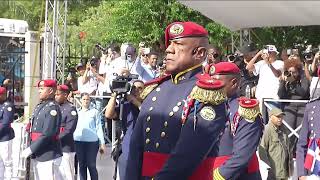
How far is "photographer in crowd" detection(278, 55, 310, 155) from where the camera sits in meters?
11.2

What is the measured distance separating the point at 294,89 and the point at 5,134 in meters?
4.61

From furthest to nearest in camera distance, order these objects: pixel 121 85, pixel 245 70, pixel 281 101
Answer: pixel 245 70 → pixel 281 101 → pixel 121 85

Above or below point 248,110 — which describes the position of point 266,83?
below

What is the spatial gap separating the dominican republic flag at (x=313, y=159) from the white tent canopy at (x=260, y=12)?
5.68 meters

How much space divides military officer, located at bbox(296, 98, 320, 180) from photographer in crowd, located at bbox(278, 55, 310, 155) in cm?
486

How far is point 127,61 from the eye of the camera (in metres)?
11.2

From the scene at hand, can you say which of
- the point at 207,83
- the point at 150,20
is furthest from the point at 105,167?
the point at 207,83

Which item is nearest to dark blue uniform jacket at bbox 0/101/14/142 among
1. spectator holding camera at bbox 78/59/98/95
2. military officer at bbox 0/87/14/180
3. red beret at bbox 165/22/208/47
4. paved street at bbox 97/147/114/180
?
military officer at bbox 0/87/14/180

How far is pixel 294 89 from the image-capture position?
11.3m

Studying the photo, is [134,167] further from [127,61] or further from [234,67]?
[127,61]

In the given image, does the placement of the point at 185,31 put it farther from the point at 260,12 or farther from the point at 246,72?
the point at 260,12

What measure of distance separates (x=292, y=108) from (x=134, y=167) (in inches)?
290

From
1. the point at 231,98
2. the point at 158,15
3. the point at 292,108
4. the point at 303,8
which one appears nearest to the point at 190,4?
the point at 303,8

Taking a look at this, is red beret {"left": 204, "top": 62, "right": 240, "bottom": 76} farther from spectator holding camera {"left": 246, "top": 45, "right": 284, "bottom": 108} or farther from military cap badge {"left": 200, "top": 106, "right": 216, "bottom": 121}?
spectator holding camera {"left": 246, "top": 45, "right": 284, "bottom": 108}
